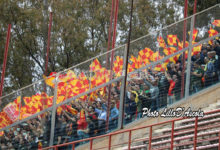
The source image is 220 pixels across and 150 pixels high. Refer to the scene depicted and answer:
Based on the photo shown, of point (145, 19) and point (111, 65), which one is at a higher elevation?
point (145, 19)

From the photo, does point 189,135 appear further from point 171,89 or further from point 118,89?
point 118,89

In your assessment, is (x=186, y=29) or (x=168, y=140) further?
(x=186, y=29)

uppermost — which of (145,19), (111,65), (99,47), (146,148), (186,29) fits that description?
(145,19)

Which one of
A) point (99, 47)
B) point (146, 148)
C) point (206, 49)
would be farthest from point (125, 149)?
point (99, 47)

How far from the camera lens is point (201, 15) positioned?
13062mm

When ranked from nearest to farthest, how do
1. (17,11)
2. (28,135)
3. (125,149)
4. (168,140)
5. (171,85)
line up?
(168,140), (125,149), (171,85), (28,135), (17,11)

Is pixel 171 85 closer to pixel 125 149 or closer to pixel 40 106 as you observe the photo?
pixel 125 149

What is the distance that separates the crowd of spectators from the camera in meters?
12.3

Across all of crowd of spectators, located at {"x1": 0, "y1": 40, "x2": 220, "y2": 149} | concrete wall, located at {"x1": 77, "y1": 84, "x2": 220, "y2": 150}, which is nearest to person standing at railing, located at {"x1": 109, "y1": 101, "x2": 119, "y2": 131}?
crowd of spectators, located at {"x1": 0, "y1": 40, "x2": 220, "y2": 149}

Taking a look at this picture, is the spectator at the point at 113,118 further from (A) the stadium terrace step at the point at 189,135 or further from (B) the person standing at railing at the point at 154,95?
(A) the stadium terrace step at the point at 189,135

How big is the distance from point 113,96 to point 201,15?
3167 millimetres

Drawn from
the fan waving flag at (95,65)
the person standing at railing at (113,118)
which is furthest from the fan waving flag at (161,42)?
the person standing at railing at (113,118)

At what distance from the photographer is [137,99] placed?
12.4 m

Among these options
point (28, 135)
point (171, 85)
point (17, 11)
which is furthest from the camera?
point (17, 11)
